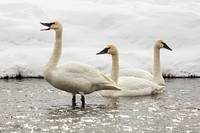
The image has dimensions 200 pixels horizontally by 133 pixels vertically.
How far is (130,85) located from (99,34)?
6526 millimetres

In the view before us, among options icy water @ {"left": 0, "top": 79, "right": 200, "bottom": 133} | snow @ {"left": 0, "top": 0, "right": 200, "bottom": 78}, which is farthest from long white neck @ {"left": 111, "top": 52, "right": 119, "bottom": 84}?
snow @ {"left": 0, "top": 0, "right": 200, "bottom": 78}

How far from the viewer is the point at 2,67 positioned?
17094 millimetres

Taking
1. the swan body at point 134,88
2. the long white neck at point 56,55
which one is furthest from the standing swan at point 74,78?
the swan body at point 134,88

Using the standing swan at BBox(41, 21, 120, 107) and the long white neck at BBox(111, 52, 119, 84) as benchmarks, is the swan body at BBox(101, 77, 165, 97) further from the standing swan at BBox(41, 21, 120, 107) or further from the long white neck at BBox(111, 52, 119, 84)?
the standing swan at BBox(41, 21, 120, 107)

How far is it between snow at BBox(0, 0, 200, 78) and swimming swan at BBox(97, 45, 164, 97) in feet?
7.92

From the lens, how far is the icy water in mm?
10211

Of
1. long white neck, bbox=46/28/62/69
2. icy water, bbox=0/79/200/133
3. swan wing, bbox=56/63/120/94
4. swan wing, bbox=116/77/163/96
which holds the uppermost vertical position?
long white neck, bbox=46/28/62/69

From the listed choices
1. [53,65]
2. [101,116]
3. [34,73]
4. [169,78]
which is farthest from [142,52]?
[101,116]

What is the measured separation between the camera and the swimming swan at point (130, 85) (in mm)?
14602

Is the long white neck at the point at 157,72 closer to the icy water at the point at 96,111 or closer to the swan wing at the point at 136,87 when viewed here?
the icy water at the point at 96,111

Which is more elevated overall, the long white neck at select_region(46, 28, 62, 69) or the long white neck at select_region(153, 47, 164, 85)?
the long white neck at select_region(46, 28, 62, 69)

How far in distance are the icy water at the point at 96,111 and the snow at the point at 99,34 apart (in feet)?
7.76

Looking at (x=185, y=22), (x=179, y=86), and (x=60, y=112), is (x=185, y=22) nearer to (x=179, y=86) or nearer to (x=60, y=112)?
(x=179, y=86)

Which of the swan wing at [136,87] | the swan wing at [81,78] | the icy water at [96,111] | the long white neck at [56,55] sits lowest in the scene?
the icy water at [96,111]
